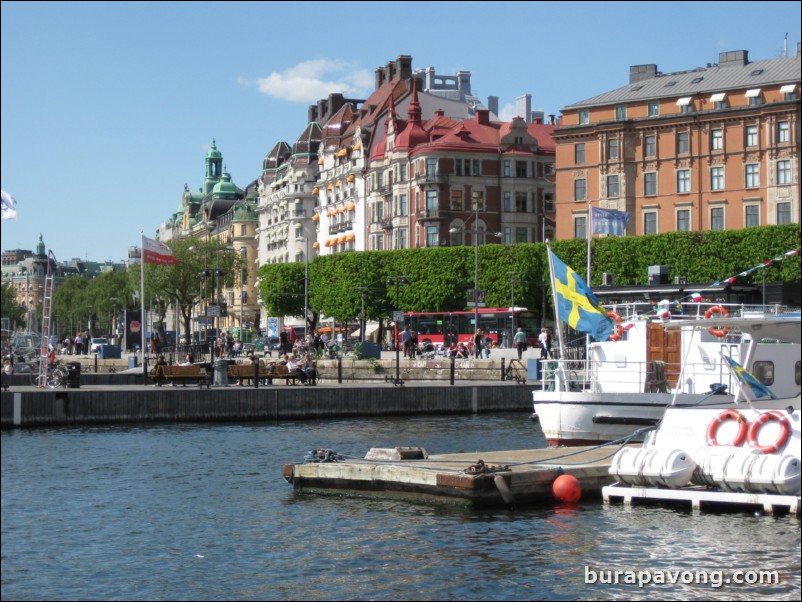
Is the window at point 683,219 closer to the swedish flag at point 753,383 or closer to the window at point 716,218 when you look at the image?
the window at point 716,218

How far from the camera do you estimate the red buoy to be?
27797mm

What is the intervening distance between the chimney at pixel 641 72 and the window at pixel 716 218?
1490cm

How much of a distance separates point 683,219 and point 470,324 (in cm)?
2096

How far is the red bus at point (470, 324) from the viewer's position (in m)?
93.9

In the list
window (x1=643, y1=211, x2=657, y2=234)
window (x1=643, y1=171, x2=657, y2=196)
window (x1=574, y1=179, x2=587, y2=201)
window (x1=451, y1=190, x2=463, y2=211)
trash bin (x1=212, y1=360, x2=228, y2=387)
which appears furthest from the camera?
window (x1=451, y1=190, x2=463, y2=211)

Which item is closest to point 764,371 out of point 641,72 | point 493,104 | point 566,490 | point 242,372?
point 566,490

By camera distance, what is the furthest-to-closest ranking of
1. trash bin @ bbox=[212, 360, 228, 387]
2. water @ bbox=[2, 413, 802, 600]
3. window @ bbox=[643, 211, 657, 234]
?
window @ bbox=[643, 211, 657, 234] < trash bin @ bbox=[212, 360, 228, 387] < water @ bbox=[2, 413, 802, 600]

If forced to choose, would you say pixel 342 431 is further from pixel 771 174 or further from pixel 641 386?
pixel 771 174

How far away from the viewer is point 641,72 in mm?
110062

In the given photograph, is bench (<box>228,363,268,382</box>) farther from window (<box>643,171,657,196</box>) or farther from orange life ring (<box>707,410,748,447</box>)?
window (<box>643,171,657,196</box>)

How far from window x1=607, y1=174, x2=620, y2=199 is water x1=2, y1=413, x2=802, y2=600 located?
75.6 m

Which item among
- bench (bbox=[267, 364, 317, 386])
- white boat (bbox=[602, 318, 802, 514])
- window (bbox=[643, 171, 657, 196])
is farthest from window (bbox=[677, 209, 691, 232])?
white boat (bbox=[602, 318, 802, 514])

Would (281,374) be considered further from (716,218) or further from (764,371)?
(716,218)

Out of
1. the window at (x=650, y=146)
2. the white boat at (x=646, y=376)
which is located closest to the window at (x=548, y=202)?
the window at (x=650, y=146)
